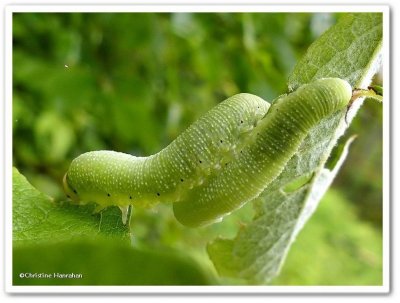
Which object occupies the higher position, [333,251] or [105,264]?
[333,251]

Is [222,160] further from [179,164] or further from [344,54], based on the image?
[344,54]

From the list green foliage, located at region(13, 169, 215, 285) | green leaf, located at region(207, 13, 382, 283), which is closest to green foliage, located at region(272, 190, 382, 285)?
green leaf, located at region(207, 13, 382, 283)

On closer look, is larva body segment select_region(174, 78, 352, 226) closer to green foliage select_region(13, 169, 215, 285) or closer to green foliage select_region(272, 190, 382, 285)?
green foliage select_region(13, 169, 215, 285)

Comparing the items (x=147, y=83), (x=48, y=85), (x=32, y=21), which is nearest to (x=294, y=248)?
(x=147, y=83)

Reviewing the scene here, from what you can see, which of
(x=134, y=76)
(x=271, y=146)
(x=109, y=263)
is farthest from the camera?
(x=134, y=76)
